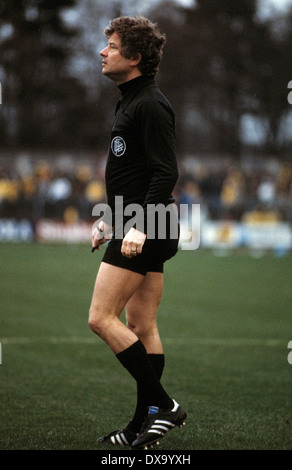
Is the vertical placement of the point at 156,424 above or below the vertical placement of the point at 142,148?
below

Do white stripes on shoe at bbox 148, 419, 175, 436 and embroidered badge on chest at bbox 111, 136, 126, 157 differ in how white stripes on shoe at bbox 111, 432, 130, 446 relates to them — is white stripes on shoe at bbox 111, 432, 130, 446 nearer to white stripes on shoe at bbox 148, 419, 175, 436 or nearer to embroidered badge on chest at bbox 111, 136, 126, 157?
white stripes on shoe at bbox 148, 419, 175, 436

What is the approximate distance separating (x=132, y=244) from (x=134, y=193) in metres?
0.38

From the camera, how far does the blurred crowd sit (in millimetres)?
22781

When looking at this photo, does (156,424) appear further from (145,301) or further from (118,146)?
(118,146)

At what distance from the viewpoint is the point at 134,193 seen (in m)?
4.67

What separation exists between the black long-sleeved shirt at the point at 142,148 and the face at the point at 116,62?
66 millimetres

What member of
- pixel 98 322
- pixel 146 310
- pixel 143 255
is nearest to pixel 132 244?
pixel 143 255

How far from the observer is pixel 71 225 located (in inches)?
935

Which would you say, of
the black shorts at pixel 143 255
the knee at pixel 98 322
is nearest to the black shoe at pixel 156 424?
the knee at pixel 98 322

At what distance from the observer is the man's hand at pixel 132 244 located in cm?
446

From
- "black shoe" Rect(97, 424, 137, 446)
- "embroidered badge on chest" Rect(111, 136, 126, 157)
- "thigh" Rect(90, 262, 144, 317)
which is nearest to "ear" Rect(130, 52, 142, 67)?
"embroidered badge on chest" Rect(111, 136, 126, 157)
